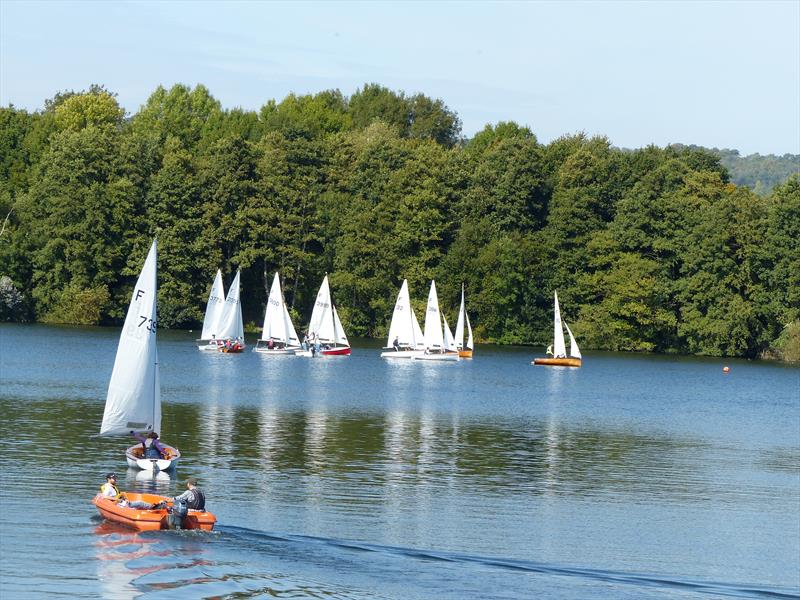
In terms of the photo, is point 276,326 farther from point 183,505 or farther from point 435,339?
point 183,505

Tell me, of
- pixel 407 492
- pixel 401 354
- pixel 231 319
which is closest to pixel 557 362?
pixel 401 354

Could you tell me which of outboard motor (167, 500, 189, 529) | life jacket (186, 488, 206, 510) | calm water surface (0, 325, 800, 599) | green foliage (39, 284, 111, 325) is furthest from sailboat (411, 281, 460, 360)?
outboard motor (167, 500, 189, 529)

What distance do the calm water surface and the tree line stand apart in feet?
141

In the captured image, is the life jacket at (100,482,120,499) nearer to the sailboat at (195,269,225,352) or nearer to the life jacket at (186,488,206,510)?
the life jacket at (186,488,206,510)

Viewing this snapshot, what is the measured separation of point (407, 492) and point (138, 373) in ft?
33.0

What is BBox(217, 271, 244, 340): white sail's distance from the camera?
11200 centimetres

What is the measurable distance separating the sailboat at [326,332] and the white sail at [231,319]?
221 inches

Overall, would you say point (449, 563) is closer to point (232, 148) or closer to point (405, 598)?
point (405, 598)

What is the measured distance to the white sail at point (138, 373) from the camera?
46.4 meters

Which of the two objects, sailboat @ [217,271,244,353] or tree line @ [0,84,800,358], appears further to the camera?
tree line @ [0,84,800,358]

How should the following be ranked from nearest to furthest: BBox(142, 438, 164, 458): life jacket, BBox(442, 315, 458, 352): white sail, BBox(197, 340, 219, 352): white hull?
1. BBox(142, 438, 164, 458): life jacket
2. BBox(197, 340, 219, 352): white hull
3. BBox(442, 315, 458, 352): white sail

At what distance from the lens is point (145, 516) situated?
36812 millimetres

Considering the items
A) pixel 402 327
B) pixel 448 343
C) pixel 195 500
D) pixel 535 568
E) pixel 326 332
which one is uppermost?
pixel 402 327

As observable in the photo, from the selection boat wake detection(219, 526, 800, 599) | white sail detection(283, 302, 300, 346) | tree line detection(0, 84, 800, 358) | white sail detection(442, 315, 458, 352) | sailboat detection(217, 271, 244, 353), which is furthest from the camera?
tree line detection(0, 84, 800, 358)
